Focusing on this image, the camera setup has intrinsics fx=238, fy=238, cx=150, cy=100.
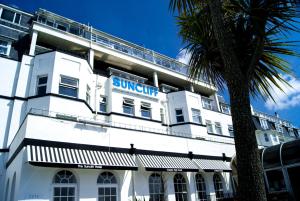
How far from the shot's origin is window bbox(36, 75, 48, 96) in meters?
16.5

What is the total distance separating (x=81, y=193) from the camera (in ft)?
39.9

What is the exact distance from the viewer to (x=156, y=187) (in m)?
15.6

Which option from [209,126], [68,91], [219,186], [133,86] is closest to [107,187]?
[68,91]

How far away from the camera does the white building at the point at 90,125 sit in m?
12.0

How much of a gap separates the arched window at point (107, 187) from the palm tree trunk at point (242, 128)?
36.2 feet

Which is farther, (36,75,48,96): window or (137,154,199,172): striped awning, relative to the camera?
(36,75,48,96): window

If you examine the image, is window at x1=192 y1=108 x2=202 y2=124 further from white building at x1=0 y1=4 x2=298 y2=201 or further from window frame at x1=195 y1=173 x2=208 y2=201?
window frame at x1=195 y1=173 x2=208 y2=201

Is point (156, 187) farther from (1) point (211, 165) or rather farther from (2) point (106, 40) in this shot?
(2) point (106, 40)

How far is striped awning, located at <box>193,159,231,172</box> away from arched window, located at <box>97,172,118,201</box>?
679 cm

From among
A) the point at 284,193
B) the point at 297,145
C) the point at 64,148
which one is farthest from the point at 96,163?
the point at 297,145

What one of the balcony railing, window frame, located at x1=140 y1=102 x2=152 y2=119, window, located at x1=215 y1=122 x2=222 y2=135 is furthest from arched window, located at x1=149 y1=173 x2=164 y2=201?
window, located at x1=215 y1=122 x2=222 y2=135

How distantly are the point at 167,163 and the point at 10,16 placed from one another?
62.1ft

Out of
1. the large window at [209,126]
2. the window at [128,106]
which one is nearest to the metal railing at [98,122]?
the large window at [209,126]

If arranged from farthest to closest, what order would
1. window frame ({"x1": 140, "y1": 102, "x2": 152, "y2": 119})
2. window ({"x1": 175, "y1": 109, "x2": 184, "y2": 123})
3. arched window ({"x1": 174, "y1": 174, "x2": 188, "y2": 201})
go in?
window ({"x1": 175, "y1": 109, "x2": 184, "y2": 123}) → window frame ({"x1": 140, "y1": 102, "x2": 152, "y2": 119}) → arched window ({"x1": 174, "y1": 174, "x2": 188, "y2": 201})
